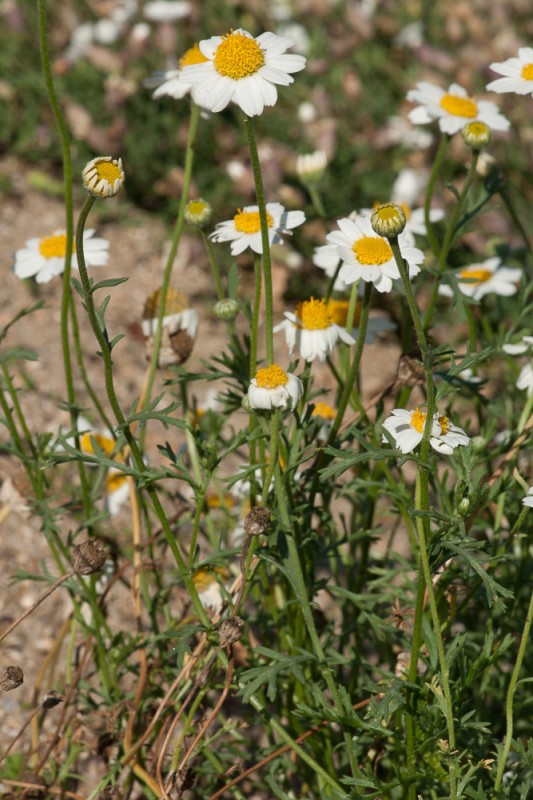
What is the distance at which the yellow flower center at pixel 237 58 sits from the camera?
1.10 metres

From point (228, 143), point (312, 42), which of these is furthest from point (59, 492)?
point (312, 42)

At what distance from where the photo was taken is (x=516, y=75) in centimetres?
139

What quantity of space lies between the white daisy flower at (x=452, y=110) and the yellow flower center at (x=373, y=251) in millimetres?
353

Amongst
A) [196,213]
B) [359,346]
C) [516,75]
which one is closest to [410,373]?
[359,346]

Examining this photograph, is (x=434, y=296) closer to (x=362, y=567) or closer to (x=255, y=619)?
(x=362, y=567)

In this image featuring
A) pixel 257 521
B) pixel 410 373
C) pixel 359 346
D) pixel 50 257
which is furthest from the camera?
pixel 50 257

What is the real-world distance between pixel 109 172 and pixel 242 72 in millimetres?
227

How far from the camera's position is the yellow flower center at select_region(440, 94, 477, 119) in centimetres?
150

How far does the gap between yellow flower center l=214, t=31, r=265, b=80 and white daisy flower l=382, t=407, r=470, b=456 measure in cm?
43

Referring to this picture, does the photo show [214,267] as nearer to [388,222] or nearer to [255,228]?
[255,228]

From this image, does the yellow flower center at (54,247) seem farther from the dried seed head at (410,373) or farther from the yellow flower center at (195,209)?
the dried seed head at (410,373)

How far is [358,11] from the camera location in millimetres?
3748

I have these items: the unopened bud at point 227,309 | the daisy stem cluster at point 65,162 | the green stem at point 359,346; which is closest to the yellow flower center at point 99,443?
the daisy stem cluster at point 65,162

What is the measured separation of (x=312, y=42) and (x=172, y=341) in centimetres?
262
